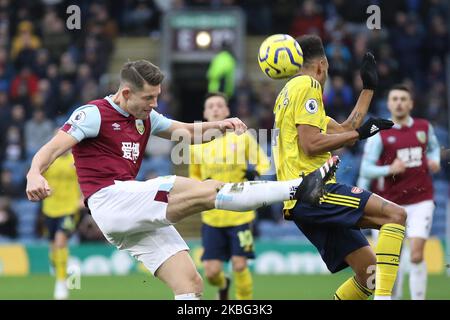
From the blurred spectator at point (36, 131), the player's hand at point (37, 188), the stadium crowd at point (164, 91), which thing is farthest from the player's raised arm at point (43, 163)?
the blurred spectator at point (36, 131)

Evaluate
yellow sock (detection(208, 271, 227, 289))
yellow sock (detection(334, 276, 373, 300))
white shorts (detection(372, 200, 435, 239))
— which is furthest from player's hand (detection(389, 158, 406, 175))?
yellow sock (detection(334, 276, 373, 300))

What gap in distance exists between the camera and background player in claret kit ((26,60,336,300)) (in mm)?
7082

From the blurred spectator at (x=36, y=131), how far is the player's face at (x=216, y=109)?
849 centimetres

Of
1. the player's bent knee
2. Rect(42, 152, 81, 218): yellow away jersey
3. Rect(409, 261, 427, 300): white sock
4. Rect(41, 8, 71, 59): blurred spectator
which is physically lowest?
Rect(409, 261, 427, 300): white sock

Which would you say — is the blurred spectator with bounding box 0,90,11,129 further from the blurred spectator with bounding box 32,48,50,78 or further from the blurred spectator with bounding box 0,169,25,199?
the blurred spectator with bounding box 0,169,25,199

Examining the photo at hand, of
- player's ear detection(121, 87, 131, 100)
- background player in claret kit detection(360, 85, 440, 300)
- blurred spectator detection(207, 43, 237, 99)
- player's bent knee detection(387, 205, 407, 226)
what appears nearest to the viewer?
player's bent knee detection(387, 205, 407, 226)

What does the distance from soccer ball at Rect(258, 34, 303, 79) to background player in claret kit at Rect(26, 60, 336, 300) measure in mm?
511

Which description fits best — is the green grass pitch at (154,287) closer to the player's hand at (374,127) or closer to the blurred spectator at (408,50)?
the player's hand at (374,127)

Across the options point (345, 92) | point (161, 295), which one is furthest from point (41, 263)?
point (345, 92)

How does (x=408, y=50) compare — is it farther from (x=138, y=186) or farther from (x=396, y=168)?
(x=138, y=186)

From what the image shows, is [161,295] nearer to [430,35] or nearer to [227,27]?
[227,27]

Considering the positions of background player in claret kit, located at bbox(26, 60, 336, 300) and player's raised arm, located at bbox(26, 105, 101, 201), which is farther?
background player in claret kit, located at bbox(26, 60, 336, 300)

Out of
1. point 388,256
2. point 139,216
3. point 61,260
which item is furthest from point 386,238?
point 61,260
